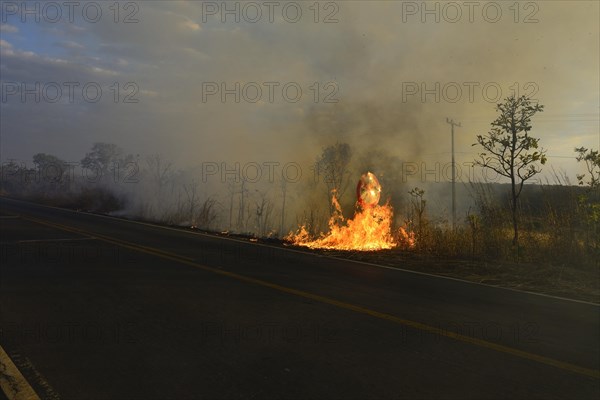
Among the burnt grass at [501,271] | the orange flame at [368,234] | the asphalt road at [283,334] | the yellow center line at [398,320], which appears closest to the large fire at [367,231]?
the orange flame at [368,234]

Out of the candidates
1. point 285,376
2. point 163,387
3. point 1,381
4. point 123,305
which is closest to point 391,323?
point 285,376

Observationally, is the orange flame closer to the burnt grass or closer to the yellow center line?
the burnt grass

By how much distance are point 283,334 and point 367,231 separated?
7.53 metres

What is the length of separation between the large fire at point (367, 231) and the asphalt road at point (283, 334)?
126 inches

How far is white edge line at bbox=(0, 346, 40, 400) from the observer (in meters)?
3.28

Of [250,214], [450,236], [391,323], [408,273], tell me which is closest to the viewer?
[391,323]

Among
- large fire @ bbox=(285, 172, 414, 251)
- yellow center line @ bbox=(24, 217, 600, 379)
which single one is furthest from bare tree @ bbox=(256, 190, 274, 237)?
yellow center line @ bbox=(24, 217, 600, 379)

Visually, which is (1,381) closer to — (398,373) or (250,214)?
(398,373)

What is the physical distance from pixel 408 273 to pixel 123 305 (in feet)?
16.5

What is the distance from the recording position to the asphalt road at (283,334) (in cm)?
347

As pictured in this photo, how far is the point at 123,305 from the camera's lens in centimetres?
570

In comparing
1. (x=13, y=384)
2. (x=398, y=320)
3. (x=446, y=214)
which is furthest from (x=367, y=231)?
(x=13, y=384)

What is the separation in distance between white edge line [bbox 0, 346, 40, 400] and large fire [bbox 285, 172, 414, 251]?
846 centimetres

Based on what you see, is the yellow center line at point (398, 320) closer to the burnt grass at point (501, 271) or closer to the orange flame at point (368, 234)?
the burnt grass at point (501, 271)
